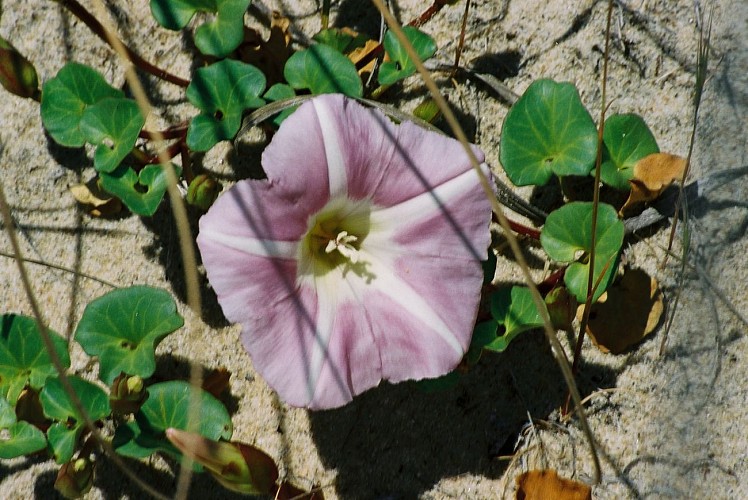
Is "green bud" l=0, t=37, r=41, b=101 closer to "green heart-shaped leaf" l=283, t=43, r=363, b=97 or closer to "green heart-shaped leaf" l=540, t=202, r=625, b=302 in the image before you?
"green heart-shaped leaf" l=283, t=43, r=363, b=97

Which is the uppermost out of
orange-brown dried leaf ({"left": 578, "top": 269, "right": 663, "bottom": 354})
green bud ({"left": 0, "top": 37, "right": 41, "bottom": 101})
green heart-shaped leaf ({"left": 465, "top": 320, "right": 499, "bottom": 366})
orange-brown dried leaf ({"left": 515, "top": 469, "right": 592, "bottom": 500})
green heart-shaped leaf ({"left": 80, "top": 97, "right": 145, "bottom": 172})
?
green bud ({"left": 0, "top": 37, "right": 41, "bottom": 101})

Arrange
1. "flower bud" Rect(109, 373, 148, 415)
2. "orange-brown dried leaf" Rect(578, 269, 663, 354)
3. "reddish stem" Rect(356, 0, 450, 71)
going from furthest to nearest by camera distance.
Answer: "reddish stem" Rect(356, 0, 450, 71) < "orange-brown dried leaf" Rect(578, 269, 663, 354) < "flower bud" Rect(109, 373, 148, 415)

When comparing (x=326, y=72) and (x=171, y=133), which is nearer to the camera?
(x=326, y=72)

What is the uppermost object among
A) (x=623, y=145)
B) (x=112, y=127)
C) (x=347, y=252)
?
(x=112, y=127)

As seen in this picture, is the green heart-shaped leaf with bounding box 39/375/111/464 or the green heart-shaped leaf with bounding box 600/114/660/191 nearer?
the green heart-shaped leaf with bounding box 39/375/111/464

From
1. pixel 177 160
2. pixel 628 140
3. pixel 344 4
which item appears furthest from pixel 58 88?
pixel 628 140

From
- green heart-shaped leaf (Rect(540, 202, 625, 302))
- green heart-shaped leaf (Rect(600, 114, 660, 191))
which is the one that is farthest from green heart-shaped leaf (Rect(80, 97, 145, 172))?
green heart-shaped leaf (Rect(600, 114, 660, 191))

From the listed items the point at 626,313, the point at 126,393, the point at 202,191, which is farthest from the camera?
the point at 626,313

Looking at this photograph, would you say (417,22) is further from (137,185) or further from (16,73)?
(16,73)

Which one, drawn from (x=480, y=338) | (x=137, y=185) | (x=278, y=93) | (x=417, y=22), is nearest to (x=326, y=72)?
(x=278, y=93)
